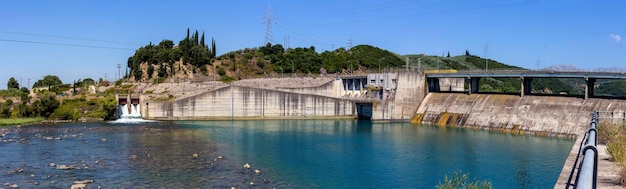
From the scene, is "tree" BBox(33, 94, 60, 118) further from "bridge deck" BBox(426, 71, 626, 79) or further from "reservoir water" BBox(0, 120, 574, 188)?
"bridge deck" BBox(426, 71, 626, 79)

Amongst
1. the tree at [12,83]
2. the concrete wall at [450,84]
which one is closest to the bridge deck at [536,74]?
the concrete wall at [450,84]

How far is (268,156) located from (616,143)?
27.6m

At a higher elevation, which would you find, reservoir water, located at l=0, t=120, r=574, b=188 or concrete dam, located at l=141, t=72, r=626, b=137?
concrete dam, located at l=141, t=72, r=626, b=137

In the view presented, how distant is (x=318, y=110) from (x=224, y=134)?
78.0ft

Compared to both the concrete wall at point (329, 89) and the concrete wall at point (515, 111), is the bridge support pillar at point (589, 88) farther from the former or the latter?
the concrete wall at point (329, 89)

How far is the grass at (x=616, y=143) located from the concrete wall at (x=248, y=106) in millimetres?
55986

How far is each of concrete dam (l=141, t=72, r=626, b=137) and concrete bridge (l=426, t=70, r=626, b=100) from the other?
0.99m

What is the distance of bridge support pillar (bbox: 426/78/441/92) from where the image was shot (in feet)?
255

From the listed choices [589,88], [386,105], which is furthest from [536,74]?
[386,105]

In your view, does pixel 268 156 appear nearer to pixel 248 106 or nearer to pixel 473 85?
pixel 248 106

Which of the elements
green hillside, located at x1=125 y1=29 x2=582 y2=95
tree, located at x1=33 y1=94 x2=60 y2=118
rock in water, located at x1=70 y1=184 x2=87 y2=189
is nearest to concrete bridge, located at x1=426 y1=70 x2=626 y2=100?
green hillside, located at x1=125 y1=29 x2=582 y2=95

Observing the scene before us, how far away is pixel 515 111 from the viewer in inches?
2429

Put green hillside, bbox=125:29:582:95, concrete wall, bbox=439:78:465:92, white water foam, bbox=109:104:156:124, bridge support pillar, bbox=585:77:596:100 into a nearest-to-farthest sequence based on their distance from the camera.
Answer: bridge support pillar, bbox=585:77:596:100 < white water foam, bbox=109:104:156:124 < concrete wall, bbox=439:78:465:92 < green hillside, bbox=125:29:582:95

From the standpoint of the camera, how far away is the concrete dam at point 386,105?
205ft
